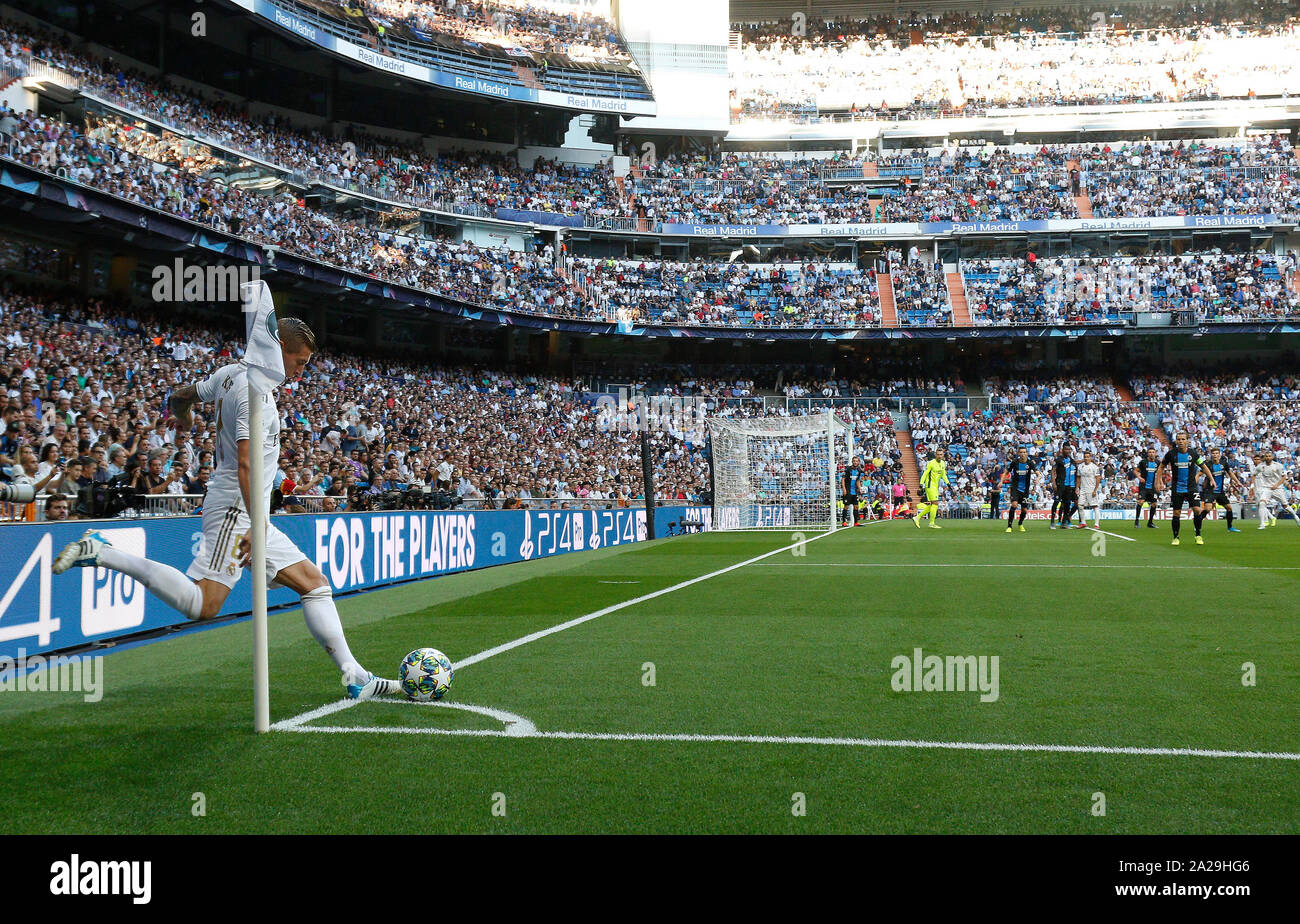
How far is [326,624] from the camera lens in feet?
19.0

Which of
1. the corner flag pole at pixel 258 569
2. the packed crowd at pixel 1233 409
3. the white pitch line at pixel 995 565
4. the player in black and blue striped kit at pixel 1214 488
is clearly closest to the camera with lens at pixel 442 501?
the white pitch line at pixel 995 565

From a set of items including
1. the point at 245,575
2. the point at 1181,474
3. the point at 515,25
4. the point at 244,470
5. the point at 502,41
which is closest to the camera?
the point at 244,470

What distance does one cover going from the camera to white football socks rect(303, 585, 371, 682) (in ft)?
19.0

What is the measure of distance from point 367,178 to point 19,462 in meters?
33.7

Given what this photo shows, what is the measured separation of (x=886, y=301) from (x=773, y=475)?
20.0m

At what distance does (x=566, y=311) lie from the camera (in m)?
47.2

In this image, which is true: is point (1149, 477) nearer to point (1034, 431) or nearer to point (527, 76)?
point (1034, 431)

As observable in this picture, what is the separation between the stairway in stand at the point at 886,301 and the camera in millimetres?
51094

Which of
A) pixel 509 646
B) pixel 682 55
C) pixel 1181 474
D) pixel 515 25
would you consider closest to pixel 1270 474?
pixel 1181 474

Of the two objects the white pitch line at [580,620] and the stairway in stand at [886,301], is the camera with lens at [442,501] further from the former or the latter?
the stairway in stand at [886,301]

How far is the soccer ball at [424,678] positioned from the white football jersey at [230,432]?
1.29 metres

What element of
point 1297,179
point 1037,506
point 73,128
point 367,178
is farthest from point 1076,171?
point 73,128

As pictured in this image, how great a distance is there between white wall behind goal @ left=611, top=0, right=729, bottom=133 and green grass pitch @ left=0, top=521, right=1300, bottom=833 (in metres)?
51.6

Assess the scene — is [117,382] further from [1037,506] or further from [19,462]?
[1037,506]
